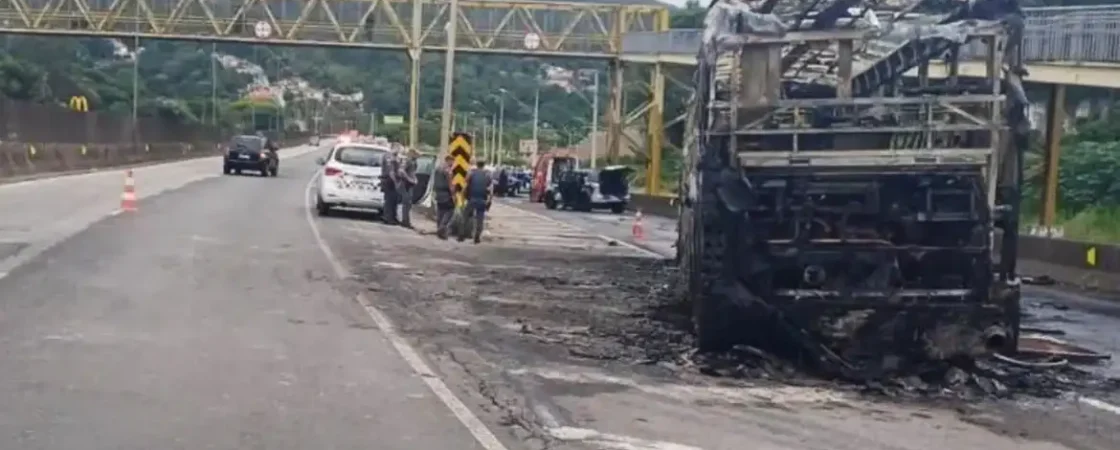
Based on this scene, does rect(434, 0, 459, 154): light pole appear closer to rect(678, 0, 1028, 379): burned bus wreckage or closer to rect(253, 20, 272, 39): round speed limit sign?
rect(678, 0, 1028, 379): burned bus wreckage

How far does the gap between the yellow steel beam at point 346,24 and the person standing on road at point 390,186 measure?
33705 millimetres

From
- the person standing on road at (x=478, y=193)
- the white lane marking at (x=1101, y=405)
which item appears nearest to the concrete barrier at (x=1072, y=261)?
the person standing on road at (x=478, y=193)

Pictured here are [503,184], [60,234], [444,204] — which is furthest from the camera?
[503,184]

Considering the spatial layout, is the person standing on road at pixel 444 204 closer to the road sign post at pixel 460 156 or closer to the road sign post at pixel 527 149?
the road sign post at pixel 460 156

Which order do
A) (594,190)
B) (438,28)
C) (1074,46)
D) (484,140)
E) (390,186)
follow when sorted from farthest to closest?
(484,140)
(438,28)
(594,190)
(390,186)
(1074,46)

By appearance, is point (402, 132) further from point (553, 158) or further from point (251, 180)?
→ point (251, 180)

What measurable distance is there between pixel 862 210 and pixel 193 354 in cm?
517

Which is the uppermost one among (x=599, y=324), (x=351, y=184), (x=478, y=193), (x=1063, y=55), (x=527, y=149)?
(x=1063, y=55)

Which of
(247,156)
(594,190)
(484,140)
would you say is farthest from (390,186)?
(484,140)

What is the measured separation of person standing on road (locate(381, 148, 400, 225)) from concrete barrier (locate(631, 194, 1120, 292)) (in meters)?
12.2

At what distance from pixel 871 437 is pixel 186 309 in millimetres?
7370

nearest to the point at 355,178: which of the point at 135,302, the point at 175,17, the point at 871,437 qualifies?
the point at 135,302

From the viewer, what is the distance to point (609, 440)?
1027cm

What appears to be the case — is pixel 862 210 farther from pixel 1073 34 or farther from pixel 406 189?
pixel 406 189
